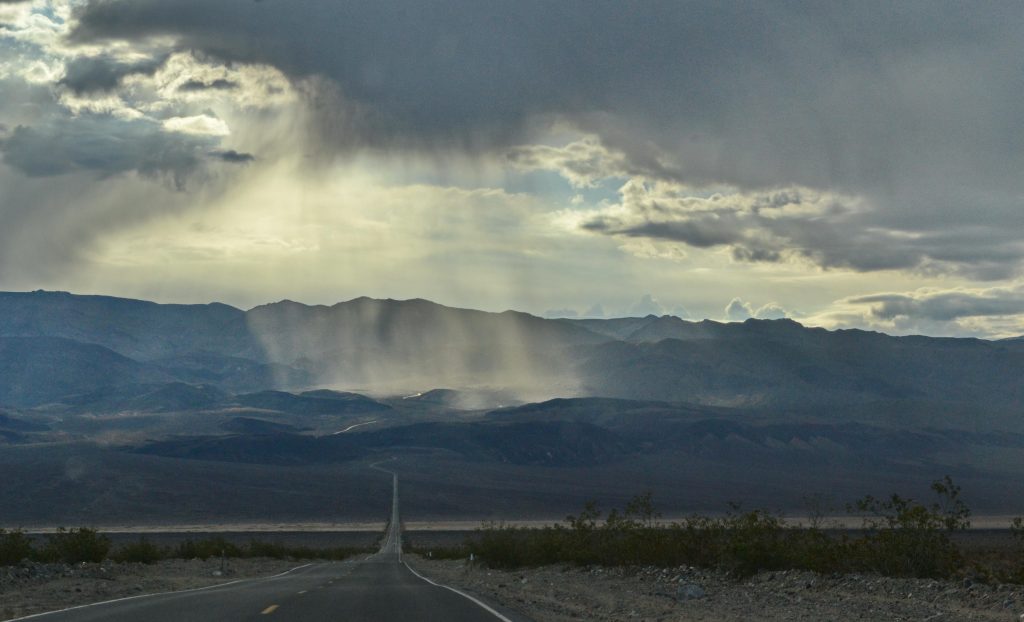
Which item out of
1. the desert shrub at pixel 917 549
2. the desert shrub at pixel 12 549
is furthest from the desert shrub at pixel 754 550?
the desert shrub at pixel 12 549

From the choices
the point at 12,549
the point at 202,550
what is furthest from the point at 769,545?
the point at 202,550

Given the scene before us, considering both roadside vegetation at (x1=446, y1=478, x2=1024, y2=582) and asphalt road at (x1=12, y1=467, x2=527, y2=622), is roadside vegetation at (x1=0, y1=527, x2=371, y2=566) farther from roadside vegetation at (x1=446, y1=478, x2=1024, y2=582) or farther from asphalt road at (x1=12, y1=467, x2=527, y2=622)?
roadside vegetation at (x1=446, y1=478, x2=1024, y2=582)

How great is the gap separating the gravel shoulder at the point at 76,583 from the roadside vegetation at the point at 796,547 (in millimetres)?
16758

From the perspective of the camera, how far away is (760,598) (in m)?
29.9

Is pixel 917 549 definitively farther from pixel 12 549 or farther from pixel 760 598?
pixel 12 549

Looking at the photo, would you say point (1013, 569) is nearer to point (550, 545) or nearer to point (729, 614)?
point (729, 614)

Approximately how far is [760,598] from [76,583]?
853 inches

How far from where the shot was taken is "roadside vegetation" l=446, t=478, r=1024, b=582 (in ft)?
99.9

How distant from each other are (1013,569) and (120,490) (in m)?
161

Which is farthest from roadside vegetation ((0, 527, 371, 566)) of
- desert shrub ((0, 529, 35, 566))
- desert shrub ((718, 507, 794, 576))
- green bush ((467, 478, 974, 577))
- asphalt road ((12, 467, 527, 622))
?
desert shrub ((718, 507, 794, 576))

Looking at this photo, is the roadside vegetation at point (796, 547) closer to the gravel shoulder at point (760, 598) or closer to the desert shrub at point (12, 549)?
the gravel shoulder at point (760, 598)

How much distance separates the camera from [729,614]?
87.1 feet

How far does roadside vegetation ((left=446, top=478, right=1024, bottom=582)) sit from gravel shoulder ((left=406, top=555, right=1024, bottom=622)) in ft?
2.73

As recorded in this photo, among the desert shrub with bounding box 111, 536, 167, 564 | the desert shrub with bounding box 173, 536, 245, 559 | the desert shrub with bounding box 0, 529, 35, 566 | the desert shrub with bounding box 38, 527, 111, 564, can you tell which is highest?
the desert shrub with bounding box 0, 529, 35, 566
